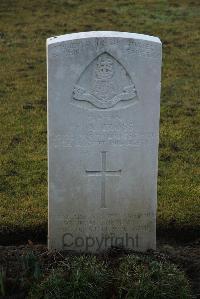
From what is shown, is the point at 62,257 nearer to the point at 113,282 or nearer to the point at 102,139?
the point at 113,282

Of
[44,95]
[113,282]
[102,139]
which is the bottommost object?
[113,282]

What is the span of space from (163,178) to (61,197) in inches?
74.0

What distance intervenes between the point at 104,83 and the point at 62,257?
1.34 meters

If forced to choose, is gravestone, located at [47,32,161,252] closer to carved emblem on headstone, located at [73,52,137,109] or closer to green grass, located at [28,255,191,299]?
carved emblem on headstone, located at [73,52,137,109]

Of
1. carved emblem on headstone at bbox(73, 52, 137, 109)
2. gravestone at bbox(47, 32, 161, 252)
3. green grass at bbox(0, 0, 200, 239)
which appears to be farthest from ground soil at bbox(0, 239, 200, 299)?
carved emblem on headstone at bbox(73, 52, 137, 109)

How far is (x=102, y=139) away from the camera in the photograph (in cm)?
502

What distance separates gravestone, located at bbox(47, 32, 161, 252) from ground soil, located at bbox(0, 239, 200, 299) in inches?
4.9

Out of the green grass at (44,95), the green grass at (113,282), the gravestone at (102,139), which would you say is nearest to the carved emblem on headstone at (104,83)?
the gravestone at (102,139)

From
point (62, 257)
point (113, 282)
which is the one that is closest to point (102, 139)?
point (62, 257)

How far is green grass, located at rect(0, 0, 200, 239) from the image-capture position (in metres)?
6.23

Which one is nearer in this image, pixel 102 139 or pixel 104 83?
pixel 104 83

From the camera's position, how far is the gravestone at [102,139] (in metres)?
4.85

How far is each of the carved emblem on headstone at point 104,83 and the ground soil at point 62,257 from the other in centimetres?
119

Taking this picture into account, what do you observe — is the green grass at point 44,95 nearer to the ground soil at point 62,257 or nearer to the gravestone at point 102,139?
the ground soil at point 62,257
